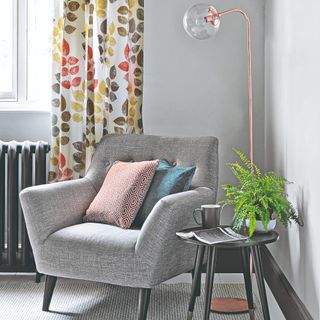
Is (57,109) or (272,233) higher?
(57,109)

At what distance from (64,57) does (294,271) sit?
5.86 feet

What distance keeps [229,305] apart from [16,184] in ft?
4.54

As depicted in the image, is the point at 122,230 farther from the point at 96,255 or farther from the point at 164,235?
the point at 164,235

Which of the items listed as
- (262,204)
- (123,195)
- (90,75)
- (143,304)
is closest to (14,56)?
(90,75)

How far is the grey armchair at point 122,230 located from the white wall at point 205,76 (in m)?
0.44

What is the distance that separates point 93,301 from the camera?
3.19 meters

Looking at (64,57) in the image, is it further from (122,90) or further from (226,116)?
(226,116)

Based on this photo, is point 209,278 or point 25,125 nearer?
point 209,278

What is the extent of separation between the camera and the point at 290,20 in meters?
2.77

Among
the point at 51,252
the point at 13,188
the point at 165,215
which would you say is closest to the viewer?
the point at 165,215

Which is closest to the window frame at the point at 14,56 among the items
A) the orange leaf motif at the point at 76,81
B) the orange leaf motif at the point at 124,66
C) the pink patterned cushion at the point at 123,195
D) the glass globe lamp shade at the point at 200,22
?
the orange leaf motif at the point at 76,81

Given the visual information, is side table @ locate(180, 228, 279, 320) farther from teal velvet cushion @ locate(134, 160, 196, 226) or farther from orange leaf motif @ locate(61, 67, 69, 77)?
orange leaf motif @ locate(61, 67, 69, 77)

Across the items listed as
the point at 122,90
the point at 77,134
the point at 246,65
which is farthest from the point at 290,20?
the point at 77,134

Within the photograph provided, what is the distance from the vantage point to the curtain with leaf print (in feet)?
11.7
